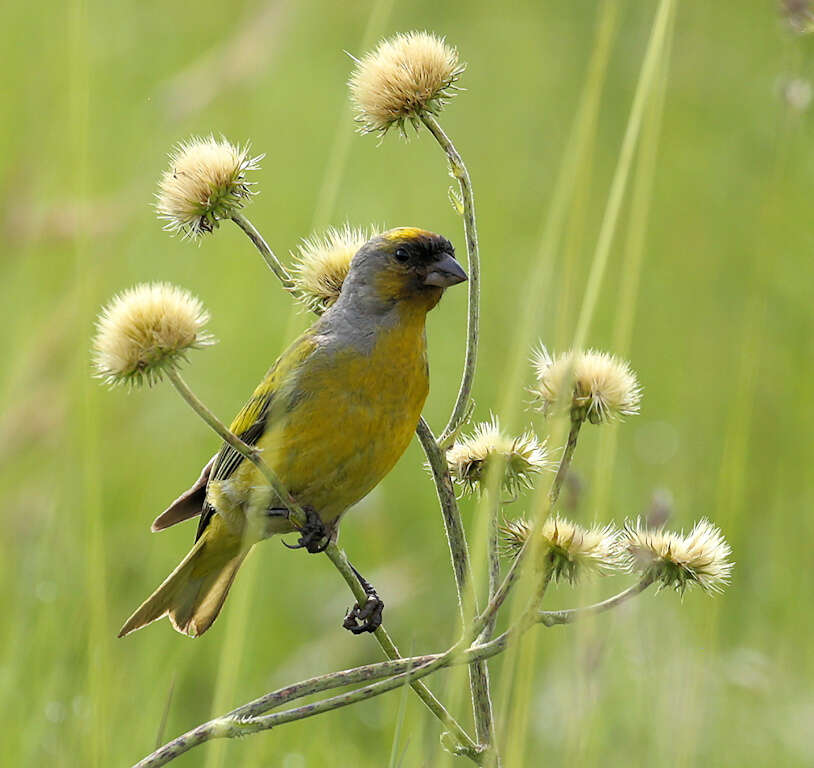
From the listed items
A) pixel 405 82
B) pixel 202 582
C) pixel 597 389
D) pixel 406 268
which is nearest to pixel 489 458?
pixel 597 389

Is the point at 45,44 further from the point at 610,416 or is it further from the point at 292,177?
the point at 610,416

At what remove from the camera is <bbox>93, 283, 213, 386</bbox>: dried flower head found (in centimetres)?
238

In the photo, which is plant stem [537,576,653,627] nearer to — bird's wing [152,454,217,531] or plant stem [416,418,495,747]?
plant stem [416,418,495,747]

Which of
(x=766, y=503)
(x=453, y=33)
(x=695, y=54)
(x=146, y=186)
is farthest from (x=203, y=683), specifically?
(x=453, y=33)

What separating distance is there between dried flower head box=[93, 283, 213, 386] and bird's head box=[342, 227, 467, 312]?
1016 millimetres

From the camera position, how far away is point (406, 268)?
Result: 349cm

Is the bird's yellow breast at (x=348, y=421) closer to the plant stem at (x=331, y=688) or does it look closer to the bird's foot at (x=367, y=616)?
the bird's foot at (x=367, y=616)

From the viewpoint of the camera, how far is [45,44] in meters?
8.74

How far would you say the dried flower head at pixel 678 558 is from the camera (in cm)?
230

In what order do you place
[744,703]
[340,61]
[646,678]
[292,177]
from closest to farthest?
[646,678], [744,703], [292,177], [340,61]

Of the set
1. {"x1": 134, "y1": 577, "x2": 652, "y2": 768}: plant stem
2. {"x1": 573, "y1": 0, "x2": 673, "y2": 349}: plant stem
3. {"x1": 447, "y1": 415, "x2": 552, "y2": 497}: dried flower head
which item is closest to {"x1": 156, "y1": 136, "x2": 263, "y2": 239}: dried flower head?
{"x1": 447, "y1": 415, "x2": 552, "y2": 497}: dried flower head

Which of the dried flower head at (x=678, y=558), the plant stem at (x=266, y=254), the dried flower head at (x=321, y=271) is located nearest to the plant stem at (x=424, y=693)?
the dried flower head at (x=678, y=558)

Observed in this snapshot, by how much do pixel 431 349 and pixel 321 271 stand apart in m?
4.32

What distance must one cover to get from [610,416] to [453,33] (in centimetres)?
714
